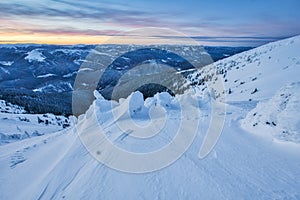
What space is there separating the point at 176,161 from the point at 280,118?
2853mm

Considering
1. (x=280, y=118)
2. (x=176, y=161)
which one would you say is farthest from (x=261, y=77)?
(x=176, y=161)

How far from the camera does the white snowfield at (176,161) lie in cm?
424

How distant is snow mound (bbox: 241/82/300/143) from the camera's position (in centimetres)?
587

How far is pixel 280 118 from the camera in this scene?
6.20 meters

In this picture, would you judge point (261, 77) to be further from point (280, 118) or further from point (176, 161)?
→ point (176, 161)

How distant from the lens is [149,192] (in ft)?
13.7

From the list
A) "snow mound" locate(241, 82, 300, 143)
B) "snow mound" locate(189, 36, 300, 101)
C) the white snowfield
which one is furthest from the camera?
"snow mound" locate(189, 36, 300, 101)

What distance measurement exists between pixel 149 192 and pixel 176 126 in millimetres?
3118

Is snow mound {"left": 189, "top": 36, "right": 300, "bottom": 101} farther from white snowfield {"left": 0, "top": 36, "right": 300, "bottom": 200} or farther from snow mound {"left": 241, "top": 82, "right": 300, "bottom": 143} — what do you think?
white snowfield {"left": 0, "top": 36, "right": 300, "bottom": 200}

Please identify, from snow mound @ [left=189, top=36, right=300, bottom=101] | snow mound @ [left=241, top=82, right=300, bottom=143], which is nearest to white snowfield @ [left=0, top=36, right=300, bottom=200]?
snow mound @ [left=241, top=82, right=300, bottom=143]

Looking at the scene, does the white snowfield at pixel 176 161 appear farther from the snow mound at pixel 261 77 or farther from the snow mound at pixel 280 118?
the snow mound at pixel 261 77

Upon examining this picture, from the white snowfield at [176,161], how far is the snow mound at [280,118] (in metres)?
0.02

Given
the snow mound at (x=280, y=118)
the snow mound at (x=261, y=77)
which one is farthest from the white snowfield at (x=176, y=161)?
the snow mound at (x=261, y=77)

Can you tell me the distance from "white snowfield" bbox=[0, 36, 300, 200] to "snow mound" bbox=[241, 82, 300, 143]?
0.07 ft
